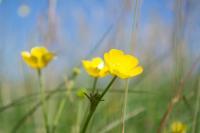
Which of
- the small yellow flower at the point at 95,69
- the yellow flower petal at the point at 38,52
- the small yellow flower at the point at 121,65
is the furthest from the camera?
the yellow flower petal at the point at 38,52

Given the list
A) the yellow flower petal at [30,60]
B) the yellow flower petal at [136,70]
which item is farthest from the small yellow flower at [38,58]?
the yellow flower petal at [136,70]

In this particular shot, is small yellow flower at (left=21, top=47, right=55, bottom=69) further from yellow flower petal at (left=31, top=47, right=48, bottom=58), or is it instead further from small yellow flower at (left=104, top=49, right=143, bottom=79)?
small yellow flower at (left=104, top=49, right=143, bottom=79)

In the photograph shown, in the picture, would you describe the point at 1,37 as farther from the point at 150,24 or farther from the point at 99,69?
the point at 150,24

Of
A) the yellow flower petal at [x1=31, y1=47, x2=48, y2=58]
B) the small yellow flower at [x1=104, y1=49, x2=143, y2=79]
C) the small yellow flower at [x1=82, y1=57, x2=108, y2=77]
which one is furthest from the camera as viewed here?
the yellow flower petal at [x1=31, y1=47, x2=48, y2=58]

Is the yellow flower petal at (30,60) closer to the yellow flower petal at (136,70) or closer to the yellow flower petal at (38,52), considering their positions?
the yellow flower petal at (38,52)

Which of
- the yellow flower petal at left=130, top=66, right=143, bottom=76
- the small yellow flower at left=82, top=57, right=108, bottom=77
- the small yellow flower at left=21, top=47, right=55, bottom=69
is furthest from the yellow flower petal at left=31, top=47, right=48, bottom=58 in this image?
the yellow flower petal at left=130, top=66, right=143, bottom=76

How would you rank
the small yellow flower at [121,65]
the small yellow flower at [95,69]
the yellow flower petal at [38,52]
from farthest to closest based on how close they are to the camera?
the yellow flower petal at [38,52] → the small yellow flower at [95,69] → the small yellow flower at [121,65]

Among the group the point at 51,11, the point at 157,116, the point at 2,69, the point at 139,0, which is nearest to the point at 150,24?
the point at 157,116

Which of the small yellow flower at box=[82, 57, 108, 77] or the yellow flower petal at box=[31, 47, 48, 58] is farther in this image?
the yellow flower petal at box=[31, 47, 48, 58]
